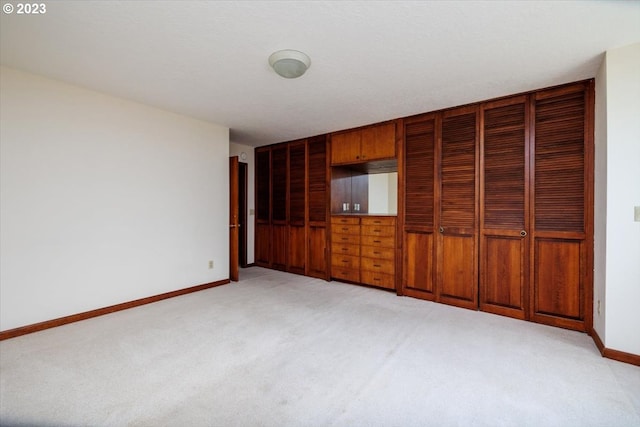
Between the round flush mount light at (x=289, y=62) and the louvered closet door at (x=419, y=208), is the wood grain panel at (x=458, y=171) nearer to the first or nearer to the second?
the louvered closet door at (x=419, y=208)

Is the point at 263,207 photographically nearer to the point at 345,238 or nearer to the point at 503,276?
the point at 345,238

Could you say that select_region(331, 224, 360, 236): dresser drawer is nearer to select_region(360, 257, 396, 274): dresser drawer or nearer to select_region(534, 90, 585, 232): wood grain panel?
select_region(360, 257, 396, 274): dresser drawer

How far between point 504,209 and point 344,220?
82.5 inches

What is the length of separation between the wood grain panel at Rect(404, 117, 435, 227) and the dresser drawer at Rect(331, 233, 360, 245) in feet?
2.70

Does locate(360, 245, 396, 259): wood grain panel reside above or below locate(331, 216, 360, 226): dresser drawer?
below

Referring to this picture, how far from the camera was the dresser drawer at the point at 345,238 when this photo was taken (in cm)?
436

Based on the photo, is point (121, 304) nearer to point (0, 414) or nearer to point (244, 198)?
point (0, 414)

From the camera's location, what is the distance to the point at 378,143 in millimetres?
4102

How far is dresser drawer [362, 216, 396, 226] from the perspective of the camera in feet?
13.0

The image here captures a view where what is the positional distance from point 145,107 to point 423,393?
13.1 ft

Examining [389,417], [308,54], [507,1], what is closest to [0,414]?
[389,417]

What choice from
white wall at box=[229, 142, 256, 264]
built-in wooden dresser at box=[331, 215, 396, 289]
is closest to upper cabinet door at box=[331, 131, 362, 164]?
built-in wooden dresser at box=[331, 215, 396, 289]

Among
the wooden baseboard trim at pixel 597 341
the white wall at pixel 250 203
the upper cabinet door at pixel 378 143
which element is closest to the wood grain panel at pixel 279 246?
the white wall at pixel 250 203

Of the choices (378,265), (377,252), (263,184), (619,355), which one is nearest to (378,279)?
(378,265)
